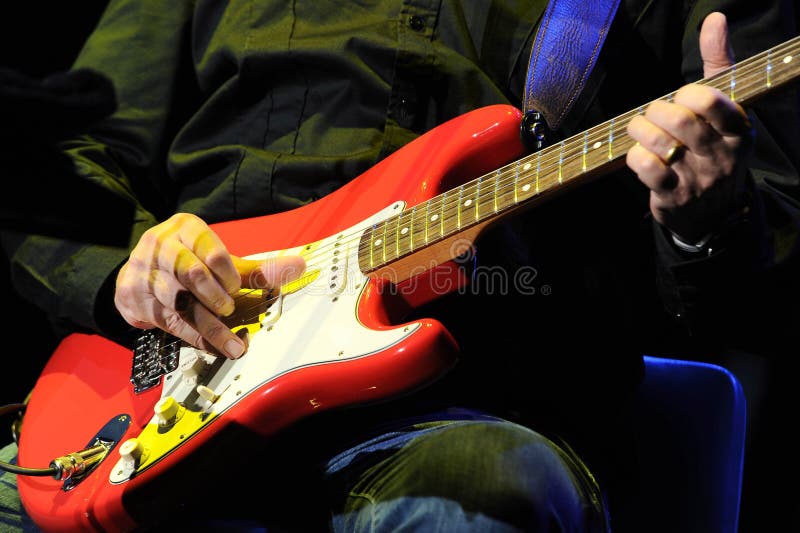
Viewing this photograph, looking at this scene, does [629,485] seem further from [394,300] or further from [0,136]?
[0,136]

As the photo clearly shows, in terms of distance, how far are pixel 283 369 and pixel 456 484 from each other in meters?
0.30

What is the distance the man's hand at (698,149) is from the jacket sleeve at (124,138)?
0.96 meters

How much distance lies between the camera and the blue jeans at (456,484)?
0.77 m

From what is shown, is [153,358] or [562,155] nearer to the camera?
[562,155]

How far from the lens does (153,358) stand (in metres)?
1.13

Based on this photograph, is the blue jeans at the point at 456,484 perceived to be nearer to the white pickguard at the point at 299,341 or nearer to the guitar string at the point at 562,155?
the white pickguard at the point at 299,341

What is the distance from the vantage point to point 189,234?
1060 millimetres

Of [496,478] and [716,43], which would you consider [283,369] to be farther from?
[716,43]

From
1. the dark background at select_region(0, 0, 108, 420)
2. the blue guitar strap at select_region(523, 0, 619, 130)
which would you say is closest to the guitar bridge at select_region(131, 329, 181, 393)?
the dark background at select_region(0, 0, 108, 420)

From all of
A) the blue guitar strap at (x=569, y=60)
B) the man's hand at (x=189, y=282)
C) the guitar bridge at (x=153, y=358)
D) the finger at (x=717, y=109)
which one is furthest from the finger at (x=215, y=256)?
the finger at (x=717, y=109)

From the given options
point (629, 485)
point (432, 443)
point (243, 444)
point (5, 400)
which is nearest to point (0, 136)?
point (5, 400)

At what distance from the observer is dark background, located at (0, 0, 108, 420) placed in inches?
58.4

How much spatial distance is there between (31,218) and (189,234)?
536mm

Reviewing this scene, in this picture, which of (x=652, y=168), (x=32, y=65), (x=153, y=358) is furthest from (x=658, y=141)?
(x=32, y=65)
